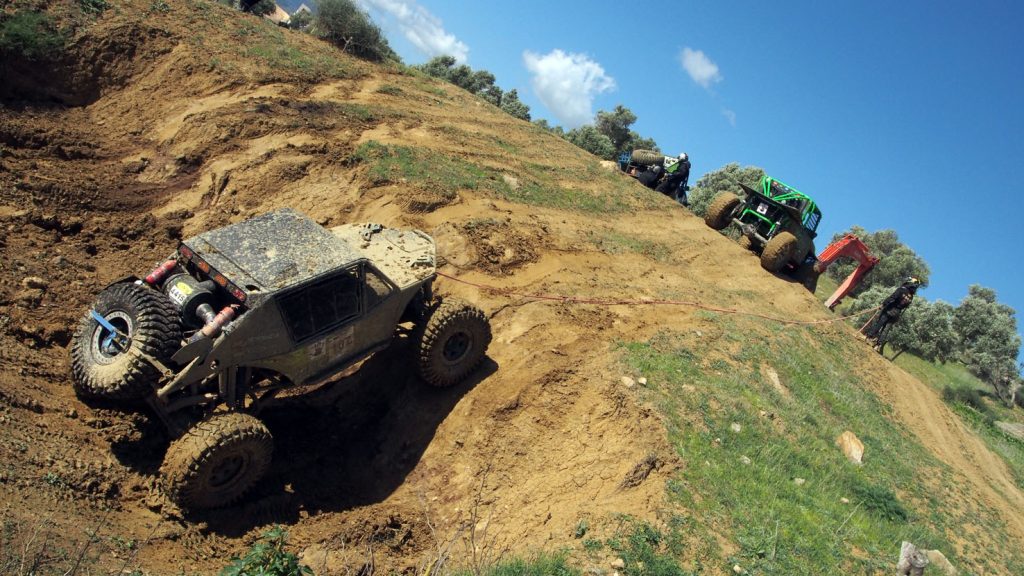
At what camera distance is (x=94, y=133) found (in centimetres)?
1199

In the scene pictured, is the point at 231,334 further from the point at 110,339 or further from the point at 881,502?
the point at 881,502

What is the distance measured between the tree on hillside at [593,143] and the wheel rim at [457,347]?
22910 millimetres

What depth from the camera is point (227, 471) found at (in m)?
5.54

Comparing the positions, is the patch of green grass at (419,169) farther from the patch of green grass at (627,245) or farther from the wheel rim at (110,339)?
the wheel rim at (110,339)

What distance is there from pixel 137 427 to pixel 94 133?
28.7 ft

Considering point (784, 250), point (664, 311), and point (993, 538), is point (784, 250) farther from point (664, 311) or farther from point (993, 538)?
point (993, 538)

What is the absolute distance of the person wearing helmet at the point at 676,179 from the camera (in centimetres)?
2091

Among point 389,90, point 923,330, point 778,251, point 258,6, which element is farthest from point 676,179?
point 258,6

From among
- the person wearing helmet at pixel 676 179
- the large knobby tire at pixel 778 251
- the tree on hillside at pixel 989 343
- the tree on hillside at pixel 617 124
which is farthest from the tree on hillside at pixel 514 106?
the tree on hillside at pixel 989 343

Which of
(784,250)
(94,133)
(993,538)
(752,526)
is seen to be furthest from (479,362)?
(784,250)

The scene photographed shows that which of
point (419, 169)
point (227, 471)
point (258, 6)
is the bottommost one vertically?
point (227, 471)

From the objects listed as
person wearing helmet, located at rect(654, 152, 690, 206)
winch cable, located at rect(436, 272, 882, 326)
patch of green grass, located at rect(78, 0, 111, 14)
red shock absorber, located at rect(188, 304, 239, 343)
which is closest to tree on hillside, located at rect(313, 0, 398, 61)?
patch of green grass, located at rect(78, 0, 111, 14)

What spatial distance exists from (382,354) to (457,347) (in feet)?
4.10

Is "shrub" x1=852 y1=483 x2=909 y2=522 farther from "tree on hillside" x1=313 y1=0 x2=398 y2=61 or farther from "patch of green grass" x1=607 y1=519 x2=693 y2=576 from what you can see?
"tree on hillside" x1=313 y1=0 x2=398 y2=61
